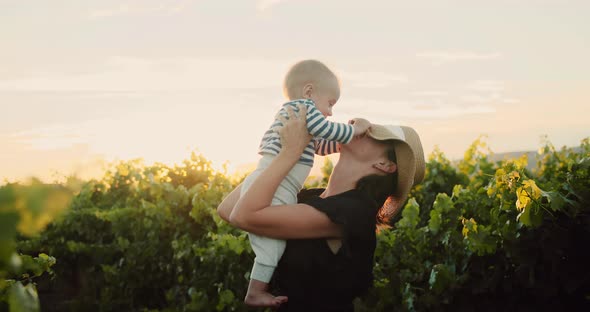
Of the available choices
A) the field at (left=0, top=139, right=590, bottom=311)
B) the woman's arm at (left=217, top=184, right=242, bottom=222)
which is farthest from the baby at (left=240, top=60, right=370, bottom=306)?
the field at (left=0, top=139, right=590, bottom=311)

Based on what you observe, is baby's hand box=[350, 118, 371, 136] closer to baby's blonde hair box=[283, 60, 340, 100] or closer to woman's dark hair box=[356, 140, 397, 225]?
woman's dark hair box=[356, 140, 397, 225]

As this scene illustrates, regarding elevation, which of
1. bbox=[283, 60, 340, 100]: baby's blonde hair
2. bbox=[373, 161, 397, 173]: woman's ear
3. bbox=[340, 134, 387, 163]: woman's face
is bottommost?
bbox=[373, 161, 397, 173]: woman's ear

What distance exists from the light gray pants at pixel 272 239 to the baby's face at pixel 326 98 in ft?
1.12

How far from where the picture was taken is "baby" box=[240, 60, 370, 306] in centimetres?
279

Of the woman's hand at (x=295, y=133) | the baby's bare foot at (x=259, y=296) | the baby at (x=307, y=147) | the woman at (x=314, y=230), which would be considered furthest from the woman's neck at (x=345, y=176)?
the baby's bare foot at (x=259, y=296)

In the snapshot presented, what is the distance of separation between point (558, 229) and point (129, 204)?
6.50 meters

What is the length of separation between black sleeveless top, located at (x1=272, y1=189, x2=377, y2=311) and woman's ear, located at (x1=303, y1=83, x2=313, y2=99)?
61cm

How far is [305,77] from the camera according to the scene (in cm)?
312

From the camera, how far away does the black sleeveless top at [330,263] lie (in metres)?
2.69

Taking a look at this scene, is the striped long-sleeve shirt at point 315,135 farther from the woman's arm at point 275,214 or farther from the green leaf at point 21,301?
the green leaf at point 21,301

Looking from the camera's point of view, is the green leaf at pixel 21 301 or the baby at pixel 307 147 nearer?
the green leaf at pixel 21 301

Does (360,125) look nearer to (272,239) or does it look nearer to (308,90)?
(308,90)

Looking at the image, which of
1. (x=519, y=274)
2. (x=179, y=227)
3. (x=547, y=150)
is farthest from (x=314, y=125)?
(x=547, y=150)

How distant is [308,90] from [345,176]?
50 cm
